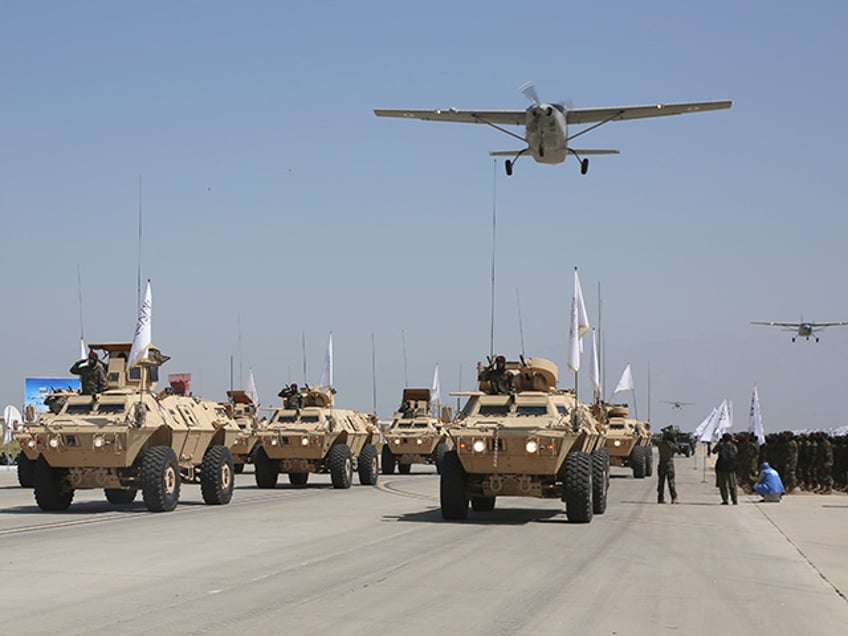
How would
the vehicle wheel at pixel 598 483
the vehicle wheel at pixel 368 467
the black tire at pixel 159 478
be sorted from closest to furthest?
the vehicle wheel at pixel 598 483 < the black tire at pixel 159 478 < the vehicle wheel at pixel 368 467

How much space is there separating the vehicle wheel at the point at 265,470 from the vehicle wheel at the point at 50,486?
29.7 ft

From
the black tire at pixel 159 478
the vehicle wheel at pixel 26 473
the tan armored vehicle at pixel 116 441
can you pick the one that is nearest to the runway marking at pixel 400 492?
the tan armored vehicle at pixel 116 441

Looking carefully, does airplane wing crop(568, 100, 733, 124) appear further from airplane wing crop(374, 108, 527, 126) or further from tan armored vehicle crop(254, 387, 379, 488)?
tan armored vehicle crop(254, 387, 379, 488)

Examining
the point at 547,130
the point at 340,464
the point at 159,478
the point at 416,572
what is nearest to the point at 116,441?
the point at 159,478

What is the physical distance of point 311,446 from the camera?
29250 mm

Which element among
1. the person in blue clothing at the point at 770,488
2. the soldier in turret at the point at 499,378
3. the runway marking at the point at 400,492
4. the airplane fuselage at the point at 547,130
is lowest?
the runway marking at the point at 400,492

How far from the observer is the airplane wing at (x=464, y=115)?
3428 cm

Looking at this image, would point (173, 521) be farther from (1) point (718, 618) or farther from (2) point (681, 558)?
(1) point (718, 618)

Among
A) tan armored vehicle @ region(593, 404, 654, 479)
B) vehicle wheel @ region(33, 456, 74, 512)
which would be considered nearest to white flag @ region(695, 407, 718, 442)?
tan armored vehicle @ region(593, 404, 654, 479)

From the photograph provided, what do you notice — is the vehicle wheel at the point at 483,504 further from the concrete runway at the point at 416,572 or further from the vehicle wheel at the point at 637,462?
the vehicle wheel at the point at 637,462

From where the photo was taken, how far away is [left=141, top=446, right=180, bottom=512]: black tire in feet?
66.7

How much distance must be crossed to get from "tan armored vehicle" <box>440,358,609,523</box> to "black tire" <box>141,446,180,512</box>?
5.08 meters

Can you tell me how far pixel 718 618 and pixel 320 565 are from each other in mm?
4604

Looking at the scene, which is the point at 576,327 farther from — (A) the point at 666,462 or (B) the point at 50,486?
(B) the point at 50,486
